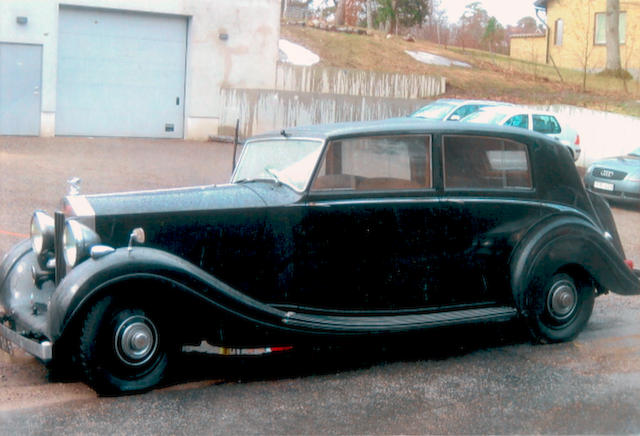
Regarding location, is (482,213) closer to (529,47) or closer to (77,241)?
(77,241)

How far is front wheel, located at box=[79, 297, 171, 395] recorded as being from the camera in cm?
490

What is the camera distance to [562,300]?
6.47 meters

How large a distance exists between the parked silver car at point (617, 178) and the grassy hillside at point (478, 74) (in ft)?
30.9

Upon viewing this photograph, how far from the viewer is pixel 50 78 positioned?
22.0 metres

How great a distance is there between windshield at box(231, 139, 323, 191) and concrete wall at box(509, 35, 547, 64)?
39427 mm

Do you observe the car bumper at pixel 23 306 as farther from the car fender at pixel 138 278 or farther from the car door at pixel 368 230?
the car door at pixel 368 230

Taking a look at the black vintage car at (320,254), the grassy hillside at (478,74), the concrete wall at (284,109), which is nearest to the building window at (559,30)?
the grassy hillside at (478,74)

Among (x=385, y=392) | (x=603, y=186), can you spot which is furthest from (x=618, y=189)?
(x=385, y=392)

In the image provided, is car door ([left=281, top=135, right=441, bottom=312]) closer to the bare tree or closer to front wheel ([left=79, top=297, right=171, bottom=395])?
front wheel ([left=79, top=297, right=171, bottom=395])

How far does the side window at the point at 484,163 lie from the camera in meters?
6.12

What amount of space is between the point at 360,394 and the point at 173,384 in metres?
1.19

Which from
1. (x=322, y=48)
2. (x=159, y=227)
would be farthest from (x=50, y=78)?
(x=159, y=227)

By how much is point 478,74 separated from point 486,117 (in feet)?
44.8

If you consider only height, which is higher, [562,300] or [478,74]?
[478,74]
